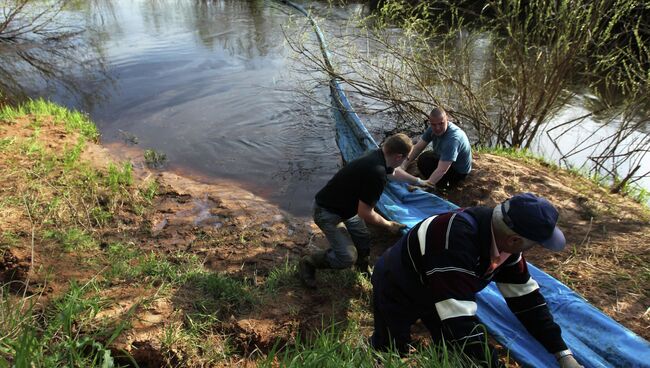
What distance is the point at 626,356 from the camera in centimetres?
271

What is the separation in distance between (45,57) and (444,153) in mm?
11697

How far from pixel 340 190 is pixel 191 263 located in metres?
1.63

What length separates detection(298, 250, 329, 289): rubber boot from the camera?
3785 mm

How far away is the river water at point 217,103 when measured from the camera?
23.3ft

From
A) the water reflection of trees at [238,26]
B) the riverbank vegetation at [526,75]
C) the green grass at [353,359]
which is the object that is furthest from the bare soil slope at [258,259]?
the water reflection of trees at [238,26]

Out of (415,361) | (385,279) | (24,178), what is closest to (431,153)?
(385,279)

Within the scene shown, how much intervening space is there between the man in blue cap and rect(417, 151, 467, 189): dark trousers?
2.74m

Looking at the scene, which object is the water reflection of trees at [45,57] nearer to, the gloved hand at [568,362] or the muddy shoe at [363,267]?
the muddy shoe at [363,267]

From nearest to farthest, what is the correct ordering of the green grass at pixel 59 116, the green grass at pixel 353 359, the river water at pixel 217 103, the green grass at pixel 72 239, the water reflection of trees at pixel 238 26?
1. the green grass at pixel 353 359
2. the green grass at pixel 72 239
3. the green grass at pixel 59 116
4. the river water at pixel 217 103
5. the water reflection of trees at pixel 238 26

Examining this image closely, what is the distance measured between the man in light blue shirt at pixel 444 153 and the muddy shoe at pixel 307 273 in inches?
67.2

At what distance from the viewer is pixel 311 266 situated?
385 centimetres

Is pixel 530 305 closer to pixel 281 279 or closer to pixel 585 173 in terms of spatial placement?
pixel 281 279

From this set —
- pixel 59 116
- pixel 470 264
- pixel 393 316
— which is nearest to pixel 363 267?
pixel 393 316

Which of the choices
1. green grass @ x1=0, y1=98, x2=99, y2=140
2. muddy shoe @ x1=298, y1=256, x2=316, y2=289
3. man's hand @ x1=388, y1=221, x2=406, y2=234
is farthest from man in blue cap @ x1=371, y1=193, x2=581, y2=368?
green grass @ x1=0, y1=98, x2=99, y2=140
